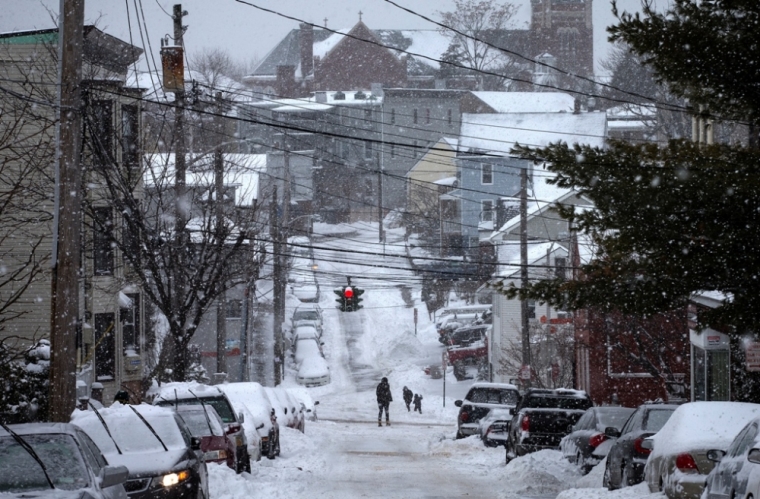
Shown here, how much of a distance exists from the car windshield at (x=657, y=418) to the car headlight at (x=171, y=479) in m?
6.69

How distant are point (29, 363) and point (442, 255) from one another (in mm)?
51353

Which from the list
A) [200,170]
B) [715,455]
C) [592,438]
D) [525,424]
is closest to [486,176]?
[200,170]

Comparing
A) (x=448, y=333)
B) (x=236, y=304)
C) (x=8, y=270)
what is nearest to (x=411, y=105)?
(x=448, y=333)

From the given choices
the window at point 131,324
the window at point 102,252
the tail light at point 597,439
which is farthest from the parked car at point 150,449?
the window at point 131,324

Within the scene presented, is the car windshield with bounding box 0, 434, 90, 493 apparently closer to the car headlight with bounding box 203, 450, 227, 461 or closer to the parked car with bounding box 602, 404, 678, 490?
the car headlight with bounding box 203, 450, 227, 461

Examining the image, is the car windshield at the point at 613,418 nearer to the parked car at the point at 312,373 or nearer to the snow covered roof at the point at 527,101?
the parked car at the point at 312,373

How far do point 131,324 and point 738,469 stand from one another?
28.9m

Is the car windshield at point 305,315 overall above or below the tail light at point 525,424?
above

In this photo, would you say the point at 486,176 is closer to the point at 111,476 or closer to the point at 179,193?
the point at 179,193

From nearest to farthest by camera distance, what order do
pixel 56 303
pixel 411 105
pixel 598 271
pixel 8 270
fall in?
pixel 56 303, pixel 598 271, pixel 8 270, pixel 411 105

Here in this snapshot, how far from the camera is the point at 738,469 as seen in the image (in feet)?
32.6

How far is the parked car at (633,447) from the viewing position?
1443 centimetres

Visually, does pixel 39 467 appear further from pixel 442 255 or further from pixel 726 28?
pixel 442 255

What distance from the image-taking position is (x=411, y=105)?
9512 cm
